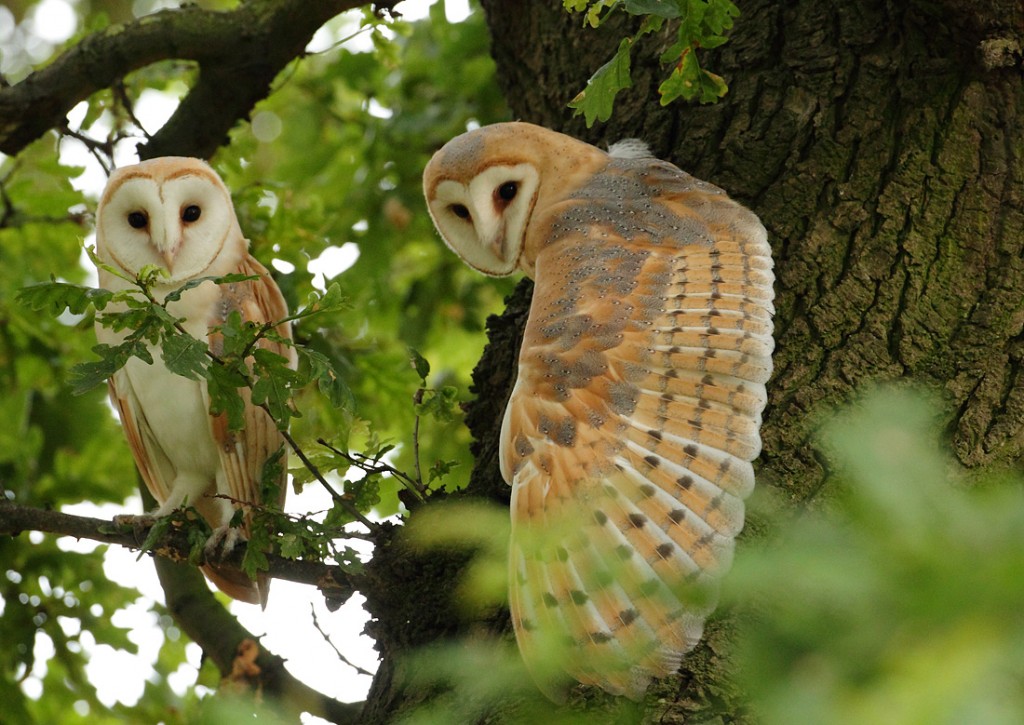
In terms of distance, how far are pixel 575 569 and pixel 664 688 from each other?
0.25m

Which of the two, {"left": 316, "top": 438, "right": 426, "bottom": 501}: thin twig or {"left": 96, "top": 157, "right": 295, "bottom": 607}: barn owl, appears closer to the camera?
{"left": 316, "top": 438, "right": 426, "bottom": 501}: thin twig

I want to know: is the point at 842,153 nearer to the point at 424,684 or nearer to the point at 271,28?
the point at 424,684

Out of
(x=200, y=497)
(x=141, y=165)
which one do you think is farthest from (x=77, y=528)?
(x=141, y=165)

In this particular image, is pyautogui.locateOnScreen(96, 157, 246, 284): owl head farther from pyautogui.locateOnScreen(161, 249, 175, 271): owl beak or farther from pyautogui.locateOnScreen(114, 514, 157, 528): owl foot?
pyautogui.locateOnScreen(114, 514, 157, 528): owl foot

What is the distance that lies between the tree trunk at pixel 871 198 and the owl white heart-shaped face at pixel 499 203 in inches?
11.0

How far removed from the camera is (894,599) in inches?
34.1

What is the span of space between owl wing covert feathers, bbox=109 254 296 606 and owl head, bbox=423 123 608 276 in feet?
2.08

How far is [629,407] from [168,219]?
4.96 feet

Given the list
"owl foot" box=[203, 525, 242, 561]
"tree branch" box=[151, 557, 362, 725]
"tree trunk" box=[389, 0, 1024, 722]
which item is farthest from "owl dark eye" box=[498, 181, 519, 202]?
"tree branch" box=[151, 557, 362, 725]

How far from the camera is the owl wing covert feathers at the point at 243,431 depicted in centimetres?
305

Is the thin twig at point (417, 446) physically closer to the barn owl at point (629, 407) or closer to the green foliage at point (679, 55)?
the barn owl at point (629, 407)

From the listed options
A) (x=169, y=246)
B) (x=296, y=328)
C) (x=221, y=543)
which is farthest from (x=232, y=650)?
(x=169, y=246)

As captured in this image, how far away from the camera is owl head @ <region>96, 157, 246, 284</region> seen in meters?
3.02

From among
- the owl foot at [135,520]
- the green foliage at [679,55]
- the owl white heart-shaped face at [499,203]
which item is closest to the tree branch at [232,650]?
the owl foot at [135,520]
